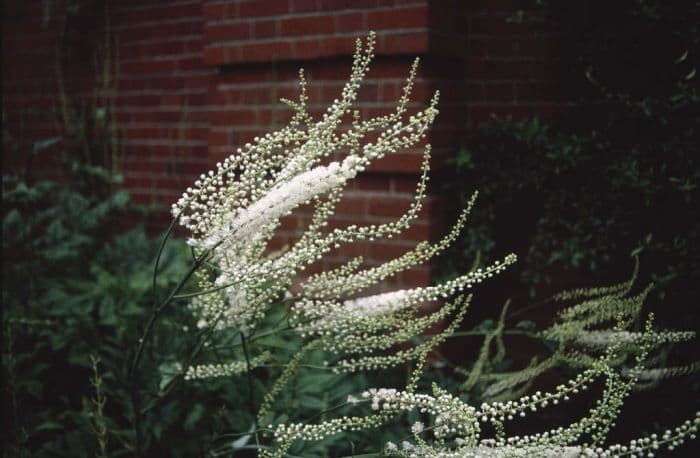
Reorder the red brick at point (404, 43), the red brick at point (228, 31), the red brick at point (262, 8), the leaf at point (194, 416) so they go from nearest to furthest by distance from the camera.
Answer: the leaf at point (194, 416), the red brick at point (404, 43), the red brick at point (262, 8), the red brick at point (228, 31)

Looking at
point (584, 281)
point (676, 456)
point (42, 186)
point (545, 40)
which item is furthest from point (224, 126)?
point (676, 456)

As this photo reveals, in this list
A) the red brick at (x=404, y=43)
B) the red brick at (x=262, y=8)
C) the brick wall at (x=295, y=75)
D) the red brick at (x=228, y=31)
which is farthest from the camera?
the red brick at (x=228, y=31)

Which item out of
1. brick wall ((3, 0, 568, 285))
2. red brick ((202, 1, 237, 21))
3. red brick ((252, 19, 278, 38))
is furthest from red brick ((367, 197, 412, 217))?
red brick ((202, 1, 237, 21))

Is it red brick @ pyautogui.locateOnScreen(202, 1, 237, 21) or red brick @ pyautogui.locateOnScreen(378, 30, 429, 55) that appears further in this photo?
red brick @ pyautogui.locateOnScreen(202, 1, 237, 21)

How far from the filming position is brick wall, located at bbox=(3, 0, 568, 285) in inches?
110

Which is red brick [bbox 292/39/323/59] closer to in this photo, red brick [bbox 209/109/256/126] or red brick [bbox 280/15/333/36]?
red brick [bbox 280/15/333/36]

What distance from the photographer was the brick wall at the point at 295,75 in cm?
281

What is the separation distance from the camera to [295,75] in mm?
3084

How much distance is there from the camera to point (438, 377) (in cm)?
248

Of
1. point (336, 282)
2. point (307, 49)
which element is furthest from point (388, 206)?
point (336, 282)

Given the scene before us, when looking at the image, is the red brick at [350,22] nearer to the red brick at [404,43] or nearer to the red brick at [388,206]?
the red brick at [404,43]

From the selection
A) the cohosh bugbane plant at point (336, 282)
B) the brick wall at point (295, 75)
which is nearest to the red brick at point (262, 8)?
the brick wall at point (295, 75)

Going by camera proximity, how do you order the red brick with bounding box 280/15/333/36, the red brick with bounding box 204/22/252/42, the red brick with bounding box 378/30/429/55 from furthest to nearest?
the red brick with bounding box 204/22/252/42 < the red brick with bounding box 280/15/333/36 < the red brick with bounding box 378/30/429/55

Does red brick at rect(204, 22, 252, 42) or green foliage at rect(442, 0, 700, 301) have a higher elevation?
red brick at rect(204, 22, 252, 42)
